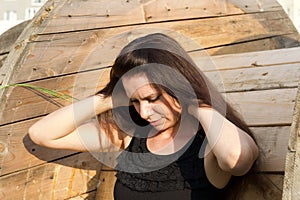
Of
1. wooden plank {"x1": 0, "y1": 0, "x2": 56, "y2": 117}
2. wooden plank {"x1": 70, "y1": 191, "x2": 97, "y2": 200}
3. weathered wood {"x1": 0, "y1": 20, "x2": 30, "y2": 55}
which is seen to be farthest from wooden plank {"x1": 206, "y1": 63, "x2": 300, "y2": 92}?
weathered wood {"x1": 0, "y1": 20, "x2": 30, "y2": 55}

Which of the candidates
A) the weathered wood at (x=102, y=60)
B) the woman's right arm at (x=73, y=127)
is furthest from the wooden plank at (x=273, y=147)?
the woman's right arm at (x=73, y=127)

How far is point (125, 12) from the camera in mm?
2465

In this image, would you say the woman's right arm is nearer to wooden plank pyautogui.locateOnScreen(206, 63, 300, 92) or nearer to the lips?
the lips

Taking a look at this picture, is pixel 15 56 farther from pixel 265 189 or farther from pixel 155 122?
pixel 265 189

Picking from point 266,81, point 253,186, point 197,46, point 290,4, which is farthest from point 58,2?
point 290,4

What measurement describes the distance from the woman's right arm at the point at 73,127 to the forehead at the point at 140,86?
0.26 meters

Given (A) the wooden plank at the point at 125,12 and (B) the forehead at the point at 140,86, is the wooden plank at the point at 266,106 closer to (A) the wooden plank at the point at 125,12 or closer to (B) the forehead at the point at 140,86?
(B) the forehead at the point at 140,86

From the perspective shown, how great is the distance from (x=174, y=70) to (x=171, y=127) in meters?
0.22

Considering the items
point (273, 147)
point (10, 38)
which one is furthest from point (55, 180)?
point (10, 38)

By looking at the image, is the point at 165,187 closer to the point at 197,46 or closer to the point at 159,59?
the point at 159,59

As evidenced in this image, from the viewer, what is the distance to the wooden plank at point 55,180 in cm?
213

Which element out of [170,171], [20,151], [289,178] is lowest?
[20,151]

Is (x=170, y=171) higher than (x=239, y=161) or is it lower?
lower

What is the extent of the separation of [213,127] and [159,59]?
282 millimetres
